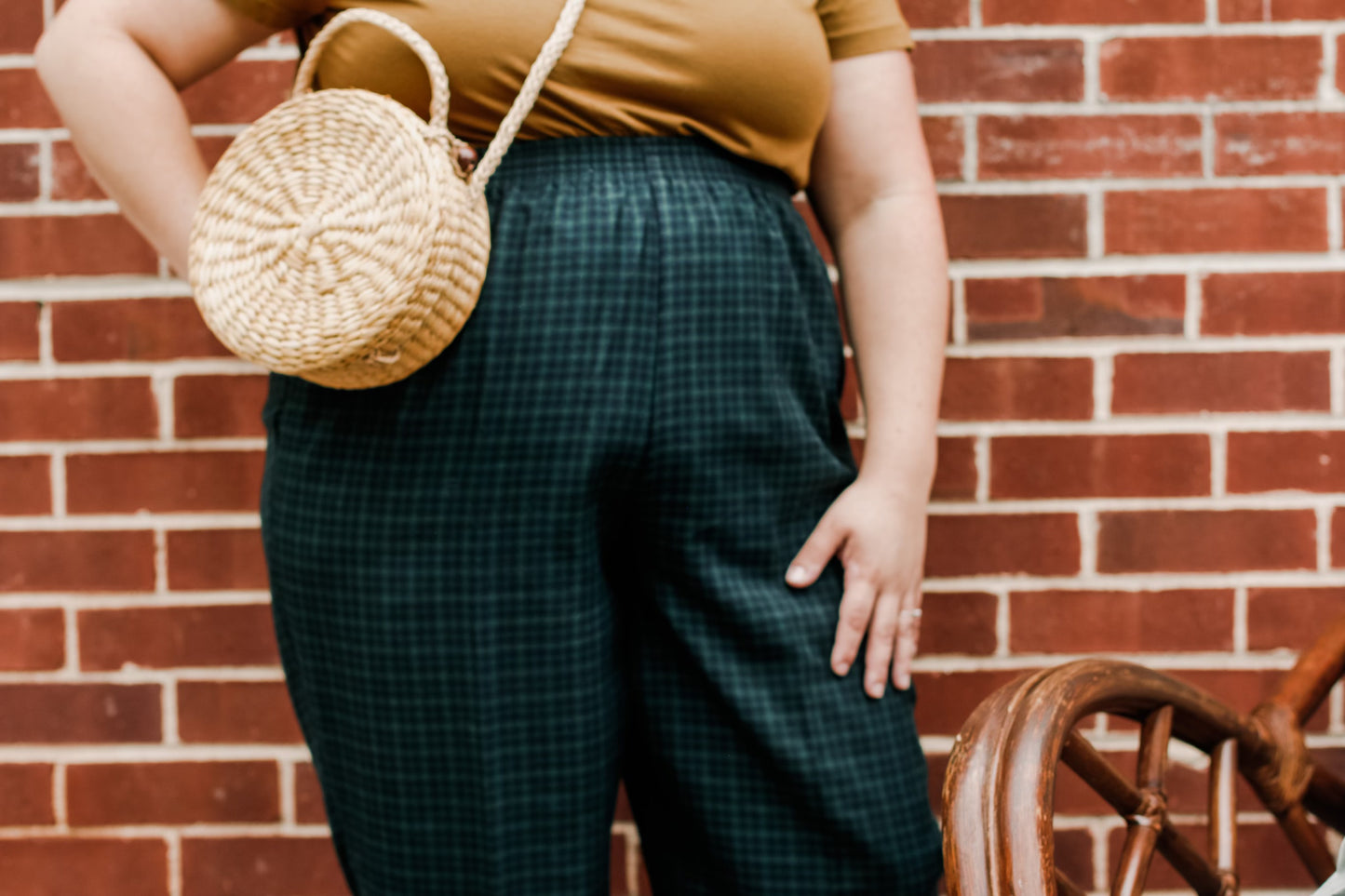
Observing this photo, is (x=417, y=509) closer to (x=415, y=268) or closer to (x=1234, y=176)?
(x=415, y=268)

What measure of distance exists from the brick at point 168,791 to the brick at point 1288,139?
1.27 metres

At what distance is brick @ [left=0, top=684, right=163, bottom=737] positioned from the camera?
110 centimetres

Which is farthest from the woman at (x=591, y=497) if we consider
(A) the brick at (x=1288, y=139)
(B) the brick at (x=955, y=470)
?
(A) the brick at (x=1288, y=139)

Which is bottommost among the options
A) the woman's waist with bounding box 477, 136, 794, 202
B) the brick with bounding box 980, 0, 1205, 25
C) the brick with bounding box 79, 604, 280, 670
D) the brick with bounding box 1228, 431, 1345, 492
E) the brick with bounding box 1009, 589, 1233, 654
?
the brick with bounding box 1009, 589, 1233, 654

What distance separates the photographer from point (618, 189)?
0.66 m

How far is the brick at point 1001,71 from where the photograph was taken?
40.8 inches

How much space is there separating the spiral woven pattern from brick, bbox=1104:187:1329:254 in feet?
2.49

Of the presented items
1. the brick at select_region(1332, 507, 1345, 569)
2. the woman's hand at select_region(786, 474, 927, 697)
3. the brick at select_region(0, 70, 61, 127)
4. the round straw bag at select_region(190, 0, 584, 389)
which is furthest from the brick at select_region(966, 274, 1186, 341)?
the brick at select_region(0, 70, 61, 127)

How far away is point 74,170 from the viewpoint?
1050 mm

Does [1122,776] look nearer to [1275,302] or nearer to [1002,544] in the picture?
[1002,544]

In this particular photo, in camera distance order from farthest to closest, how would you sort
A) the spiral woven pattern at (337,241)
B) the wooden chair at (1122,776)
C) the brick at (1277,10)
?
the brick at (1277,10)
the spiral woven pattern at (337,241)
the wooden chair at (1122,776)

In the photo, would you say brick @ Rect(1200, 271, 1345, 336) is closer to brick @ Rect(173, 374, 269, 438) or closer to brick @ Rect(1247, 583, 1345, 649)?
brick @ Rect(1247, 583, 1345, 649)

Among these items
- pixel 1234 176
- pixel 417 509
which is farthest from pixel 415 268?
pixel 1234 176

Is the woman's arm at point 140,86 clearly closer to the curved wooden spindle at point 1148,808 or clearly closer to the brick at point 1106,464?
the curved wooden spindle at point 1148,808
